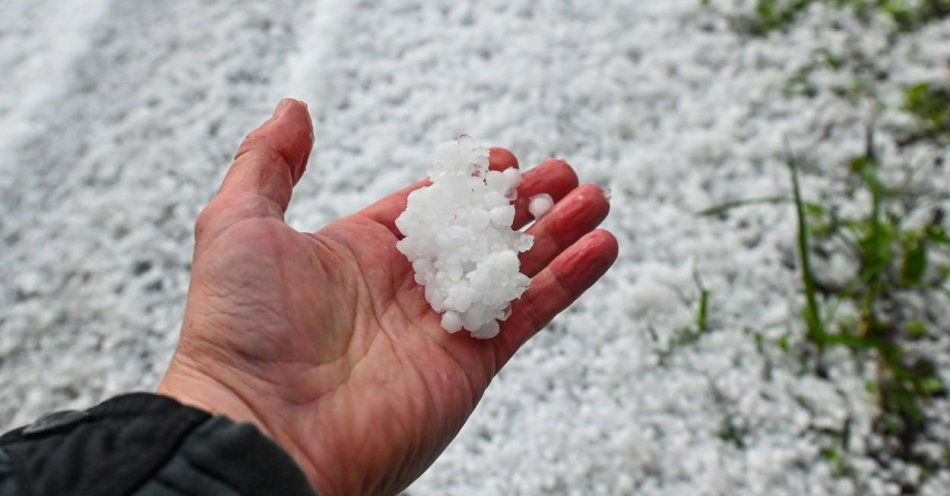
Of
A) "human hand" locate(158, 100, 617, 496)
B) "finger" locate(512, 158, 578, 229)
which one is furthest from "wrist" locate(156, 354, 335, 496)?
"finger" locate(512, 158, 578, 229)

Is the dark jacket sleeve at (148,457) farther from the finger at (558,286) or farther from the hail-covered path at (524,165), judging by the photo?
the hail-covered path at (524,165)

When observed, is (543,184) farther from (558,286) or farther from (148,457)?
(148,457)

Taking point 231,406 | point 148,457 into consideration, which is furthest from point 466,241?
point 148,457

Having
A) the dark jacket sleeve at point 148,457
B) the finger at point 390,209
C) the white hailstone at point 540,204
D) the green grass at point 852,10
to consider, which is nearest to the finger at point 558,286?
the white hailstone at point 540,204

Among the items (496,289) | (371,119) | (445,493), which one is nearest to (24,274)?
(371,119)

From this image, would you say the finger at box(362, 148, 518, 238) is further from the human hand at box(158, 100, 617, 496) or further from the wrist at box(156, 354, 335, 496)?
the wrist at box(156, 354, 335, 496)

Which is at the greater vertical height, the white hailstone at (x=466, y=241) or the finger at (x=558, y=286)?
the white hailstone at (x=466, y=241)

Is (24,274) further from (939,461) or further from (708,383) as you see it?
(939,461)
